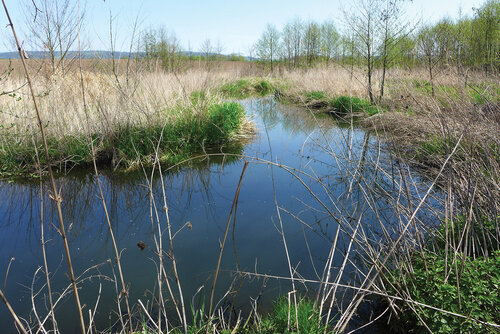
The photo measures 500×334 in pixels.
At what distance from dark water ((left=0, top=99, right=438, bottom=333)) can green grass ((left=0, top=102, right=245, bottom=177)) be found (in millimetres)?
401

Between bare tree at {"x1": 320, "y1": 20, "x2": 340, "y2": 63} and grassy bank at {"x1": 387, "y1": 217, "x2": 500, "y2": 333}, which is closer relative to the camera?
grassy bank at {"x1": 387, "y1": 217, "x2": 500, "y2": 333}

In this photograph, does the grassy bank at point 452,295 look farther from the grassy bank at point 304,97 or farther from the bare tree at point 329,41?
the bare tree at point 329,41

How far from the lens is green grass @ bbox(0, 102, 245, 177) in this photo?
193 inches

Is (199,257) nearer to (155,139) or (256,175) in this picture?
(256,175)

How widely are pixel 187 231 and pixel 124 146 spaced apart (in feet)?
8.34

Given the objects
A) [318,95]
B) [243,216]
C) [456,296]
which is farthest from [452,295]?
[318,95]

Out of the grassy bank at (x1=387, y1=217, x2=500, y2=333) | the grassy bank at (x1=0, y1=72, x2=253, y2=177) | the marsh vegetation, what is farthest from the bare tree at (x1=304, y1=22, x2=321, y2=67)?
the grassy bank at (x1=387, y1=217, x2=500, y2=333)

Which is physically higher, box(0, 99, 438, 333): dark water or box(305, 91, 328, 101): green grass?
box(305, 91, 328, 101): green grass

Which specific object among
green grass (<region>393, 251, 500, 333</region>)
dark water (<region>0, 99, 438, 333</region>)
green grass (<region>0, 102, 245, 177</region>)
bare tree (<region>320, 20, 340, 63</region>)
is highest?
bare tree (<region>320, 20, 340, 63</region>)

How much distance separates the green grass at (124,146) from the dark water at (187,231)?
401 millimetres

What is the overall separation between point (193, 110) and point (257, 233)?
11.7ft

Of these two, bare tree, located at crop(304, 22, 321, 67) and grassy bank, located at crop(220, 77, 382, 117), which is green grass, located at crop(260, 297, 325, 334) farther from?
bare tree, located at crop(304, 22, 321, 67)

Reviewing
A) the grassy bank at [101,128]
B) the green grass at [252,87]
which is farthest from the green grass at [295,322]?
the green grass at [252,87]

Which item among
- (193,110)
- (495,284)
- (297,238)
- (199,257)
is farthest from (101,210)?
(495,284)
